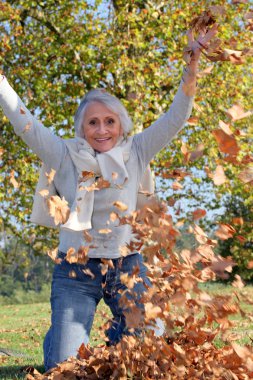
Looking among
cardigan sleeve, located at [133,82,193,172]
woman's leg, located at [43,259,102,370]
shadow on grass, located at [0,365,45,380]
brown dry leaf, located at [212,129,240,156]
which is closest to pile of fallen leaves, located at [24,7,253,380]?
brown dry leaf, located at [212,129,240,156]

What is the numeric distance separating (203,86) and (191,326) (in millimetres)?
12592

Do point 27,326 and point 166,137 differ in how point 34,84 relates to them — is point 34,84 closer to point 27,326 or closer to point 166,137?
point 27,326

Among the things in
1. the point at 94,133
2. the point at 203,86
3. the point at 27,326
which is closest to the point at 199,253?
the point at 94,133

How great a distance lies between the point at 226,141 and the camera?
2.33 metres

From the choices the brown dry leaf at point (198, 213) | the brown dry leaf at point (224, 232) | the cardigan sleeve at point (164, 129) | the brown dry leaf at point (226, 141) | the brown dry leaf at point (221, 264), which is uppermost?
the cardigan sleeve at point (164, 129)

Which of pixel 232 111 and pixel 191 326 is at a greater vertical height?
pixel 232 111

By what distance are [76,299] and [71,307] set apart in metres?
0.06

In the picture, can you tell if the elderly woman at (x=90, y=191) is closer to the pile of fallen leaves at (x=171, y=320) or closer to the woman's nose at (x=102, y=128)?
the woman's nose at (x=102, y=128)

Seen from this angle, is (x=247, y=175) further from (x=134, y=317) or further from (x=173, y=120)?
(x=173, y=120)

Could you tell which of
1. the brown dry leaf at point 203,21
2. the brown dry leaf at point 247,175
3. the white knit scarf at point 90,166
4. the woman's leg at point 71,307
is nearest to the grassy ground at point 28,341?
the woman's leg at point 71,307

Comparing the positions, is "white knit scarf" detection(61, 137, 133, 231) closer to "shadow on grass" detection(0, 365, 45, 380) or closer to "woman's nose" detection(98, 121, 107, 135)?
"woman's nose" detection(98, 121, 107, 135)

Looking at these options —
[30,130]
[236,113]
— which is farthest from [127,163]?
[236,113]

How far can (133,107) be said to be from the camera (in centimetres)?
1304

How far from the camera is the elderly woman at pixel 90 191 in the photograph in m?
3.81
